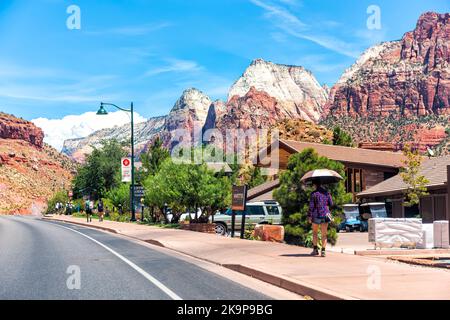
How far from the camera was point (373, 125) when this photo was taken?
160 m

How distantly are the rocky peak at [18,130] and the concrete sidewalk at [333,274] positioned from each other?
184m

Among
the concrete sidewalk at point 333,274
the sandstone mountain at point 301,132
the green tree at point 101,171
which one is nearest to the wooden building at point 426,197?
the concrete sidewalk at point 333,274

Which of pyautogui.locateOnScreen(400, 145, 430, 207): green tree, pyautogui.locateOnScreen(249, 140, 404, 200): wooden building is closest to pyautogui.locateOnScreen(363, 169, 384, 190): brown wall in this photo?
pyautogui.locateOnScreen(249, 140, 404, 200): wooden building

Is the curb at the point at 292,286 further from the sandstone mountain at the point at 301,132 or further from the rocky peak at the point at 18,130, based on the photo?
the rocky peak at the point at 18,130

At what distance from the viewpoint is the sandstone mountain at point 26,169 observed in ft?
472

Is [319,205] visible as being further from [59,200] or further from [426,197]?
[59,200]

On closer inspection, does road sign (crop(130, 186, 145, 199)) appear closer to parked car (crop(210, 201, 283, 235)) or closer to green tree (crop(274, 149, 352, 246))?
parked car (crop(210, 201, 283, 235))

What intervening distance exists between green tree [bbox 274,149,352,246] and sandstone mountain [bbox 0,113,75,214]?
111398 millimetres

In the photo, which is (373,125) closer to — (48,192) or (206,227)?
(48,192)

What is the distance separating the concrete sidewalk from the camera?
379 inches

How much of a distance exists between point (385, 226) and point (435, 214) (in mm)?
17265

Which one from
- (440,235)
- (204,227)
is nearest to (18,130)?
(204,227)

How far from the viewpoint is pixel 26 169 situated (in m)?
168

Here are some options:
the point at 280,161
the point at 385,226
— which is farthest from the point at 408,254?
the point at 280,161
